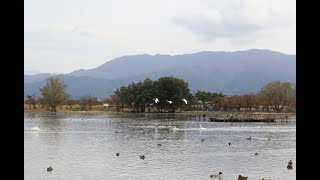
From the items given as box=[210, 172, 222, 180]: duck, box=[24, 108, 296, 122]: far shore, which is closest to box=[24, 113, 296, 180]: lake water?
box=[210, 172, 222, 180]: duck

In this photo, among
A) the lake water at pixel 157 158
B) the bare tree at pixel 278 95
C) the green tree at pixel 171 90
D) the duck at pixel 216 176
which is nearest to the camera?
the duck at pixel 216 176

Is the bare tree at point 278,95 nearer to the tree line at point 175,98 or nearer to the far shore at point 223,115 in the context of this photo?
the tree line at point 175,98

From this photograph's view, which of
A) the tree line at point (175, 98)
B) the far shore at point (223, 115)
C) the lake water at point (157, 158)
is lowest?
the lake water at point (157, 158)

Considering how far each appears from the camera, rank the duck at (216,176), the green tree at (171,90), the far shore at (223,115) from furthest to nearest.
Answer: the green tree at (171,90), the far shore at (223,115), the duck at (216,176)

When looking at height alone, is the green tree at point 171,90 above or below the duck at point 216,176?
above

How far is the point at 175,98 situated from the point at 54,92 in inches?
768

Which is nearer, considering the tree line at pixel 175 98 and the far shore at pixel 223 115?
the far shore at pixel 223 115

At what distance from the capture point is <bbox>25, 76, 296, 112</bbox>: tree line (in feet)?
209

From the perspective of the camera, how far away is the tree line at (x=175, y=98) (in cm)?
6375

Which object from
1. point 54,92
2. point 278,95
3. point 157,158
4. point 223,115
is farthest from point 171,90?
point 157,158

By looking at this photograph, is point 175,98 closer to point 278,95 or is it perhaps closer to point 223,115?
point 223,115

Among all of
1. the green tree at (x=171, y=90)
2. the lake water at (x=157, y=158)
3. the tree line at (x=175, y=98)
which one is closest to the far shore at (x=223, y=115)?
the tree line at (x=175, y=98)
